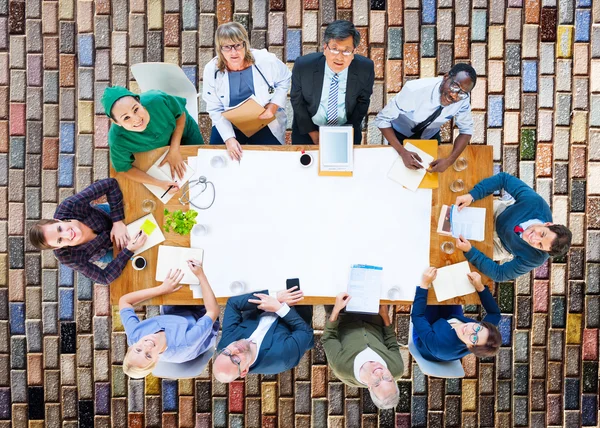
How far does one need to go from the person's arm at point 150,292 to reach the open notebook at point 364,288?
972 mm

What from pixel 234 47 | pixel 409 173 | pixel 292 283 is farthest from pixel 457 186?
pixel 234 47

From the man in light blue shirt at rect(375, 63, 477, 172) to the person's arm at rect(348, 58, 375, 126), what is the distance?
12 centimetres

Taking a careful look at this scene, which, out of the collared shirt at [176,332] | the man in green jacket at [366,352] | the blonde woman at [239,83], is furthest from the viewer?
the blonde woman at [239,83]

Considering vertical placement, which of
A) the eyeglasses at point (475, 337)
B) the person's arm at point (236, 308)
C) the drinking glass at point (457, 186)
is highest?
the drinking glass at point (457, 186)

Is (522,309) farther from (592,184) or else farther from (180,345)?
(180,345)

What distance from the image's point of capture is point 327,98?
2818mm

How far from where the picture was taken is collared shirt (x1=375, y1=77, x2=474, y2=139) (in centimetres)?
261

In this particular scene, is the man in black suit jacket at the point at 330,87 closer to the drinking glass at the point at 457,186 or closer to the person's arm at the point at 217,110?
the person's arm at the point at 217,110

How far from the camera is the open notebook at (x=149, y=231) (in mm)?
2820

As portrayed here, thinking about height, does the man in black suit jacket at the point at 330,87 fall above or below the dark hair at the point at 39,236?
above

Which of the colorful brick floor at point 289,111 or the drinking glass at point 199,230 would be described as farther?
the colorful brick floor at point 289,111

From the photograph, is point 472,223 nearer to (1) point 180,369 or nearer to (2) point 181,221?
(2) point 181,221

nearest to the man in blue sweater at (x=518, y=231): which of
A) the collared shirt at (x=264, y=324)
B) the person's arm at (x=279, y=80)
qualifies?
the collared shirt at (x=264, y=324)

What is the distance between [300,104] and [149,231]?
1.13 metres
